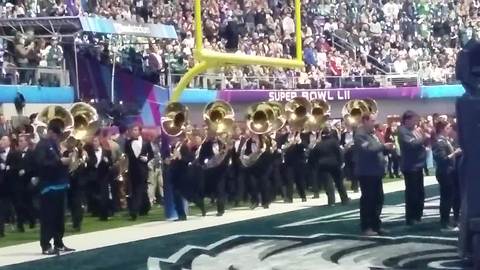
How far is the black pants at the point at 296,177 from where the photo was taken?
19.2 m

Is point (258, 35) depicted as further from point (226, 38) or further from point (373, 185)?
point (373, 185)

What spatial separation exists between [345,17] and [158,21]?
11.4 metres

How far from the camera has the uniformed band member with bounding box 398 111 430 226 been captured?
1435 centimetres

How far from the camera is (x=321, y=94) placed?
95.9 ft

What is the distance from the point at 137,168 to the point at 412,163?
4674mm

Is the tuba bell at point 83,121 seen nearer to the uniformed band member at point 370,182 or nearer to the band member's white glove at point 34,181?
the band member's white glove at point 34,181

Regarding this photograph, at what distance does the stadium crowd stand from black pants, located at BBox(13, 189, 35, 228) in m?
7.85

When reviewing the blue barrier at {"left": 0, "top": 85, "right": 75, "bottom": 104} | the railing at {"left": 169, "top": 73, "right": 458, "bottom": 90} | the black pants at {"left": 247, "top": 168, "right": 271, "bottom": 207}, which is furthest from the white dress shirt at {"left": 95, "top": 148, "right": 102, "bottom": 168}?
the railing at {"left": 169, "top": 73, "right": 458, "bottom": 90}

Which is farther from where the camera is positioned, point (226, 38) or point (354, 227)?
point (226, 38)

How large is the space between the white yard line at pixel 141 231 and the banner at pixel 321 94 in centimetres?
842

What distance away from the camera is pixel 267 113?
19.3m

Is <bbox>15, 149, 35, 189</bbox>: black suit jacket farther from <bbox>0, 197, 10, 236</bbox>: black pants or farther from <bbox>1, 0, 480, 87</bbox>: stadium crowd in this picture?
<bbox>1, 0, 480, 87</bbox>: stadium crowd

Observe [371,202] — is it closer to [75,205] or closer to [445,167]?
[445,167]

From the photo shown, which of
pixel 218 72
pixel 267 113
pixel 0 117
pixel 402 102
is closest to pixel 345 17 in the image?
pixel 402 102
